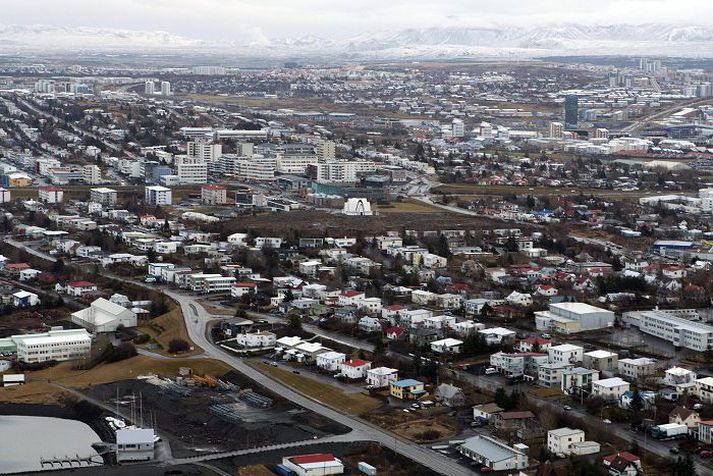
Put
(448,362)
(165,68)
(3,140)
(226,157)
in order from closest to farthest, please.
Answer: (448,362) → (226,157) → (3,140) → (165,68)

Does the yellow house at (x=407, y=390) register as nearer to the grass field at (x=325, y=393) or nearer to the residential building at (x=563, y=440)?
the grass field at (x=325, y=393)

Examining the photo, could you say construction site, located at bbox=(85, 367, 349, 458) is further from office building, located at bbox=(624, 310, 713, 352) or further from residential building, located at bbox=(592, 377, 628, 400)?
office building, located at bbox=(624, 310, 713, 352)

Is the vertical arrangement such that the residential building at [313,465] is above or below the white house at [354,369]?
above

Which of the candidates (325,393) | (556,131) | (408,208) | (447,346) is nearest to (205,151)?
(408,208)

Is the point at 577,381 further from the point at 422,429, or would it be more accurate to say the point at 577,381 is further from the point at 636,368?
the point at 422,429

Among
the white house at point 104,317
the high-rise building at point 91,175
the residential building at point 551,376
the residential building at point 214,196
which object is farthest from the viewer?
the high-rise building at point 91,175

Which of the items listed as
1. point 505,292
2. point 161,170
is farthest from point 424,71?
point 505,292

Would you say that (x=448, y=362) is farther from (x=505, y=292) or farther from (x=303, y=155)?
(x=303, y=155)

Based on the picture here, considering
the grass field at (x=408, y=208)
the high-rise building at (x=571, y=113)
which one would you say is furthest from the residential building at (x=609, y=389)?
the high-rise building at (x=571, y=113)
